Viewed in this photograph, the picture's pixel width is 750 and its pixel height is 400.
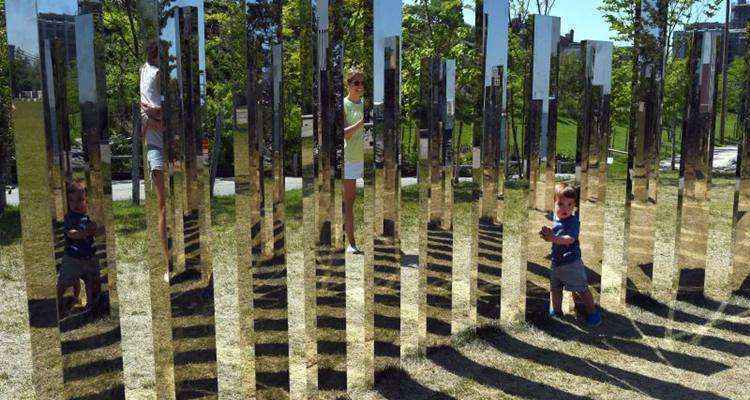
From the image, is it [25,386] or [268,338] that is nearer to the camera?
[268,338]

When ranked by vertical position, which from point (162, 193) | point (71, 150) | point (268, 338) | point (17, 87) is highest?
point (17, 87)

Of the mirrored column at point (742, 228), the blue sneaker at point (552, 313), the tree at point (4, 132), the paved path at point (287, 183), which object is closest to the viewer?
the paved path at point (287, 183)

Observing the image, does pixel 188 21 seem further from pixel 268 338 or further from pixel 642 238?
pixel 642 238

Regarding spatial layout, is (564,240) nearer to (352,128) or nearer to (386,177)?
(386,177)

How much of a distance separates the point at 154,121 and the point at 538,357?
2340mm

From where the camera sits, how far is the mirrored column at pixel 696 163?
454 cm

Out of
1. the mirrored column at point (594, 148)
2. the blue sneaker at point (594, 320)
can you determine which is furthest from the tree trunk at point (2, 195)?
the blue sneaker at point (594, 320)

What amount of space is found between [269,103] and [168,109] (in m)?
0.42

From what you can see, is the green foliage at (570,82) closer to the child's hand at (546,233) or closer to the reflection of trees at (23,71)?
the child's hand at (546,233)

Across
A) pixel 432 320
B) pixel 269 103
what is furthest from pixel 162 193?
pixel 432 320

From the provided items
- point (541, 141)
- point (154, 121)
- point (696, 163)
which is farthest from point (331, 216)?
point (696, 163)

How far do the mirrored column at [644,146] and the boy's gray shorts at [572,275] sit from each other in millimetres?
489

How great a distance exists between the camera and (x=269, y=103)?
2.85 m

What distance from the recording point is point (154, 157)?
2.64 metres
